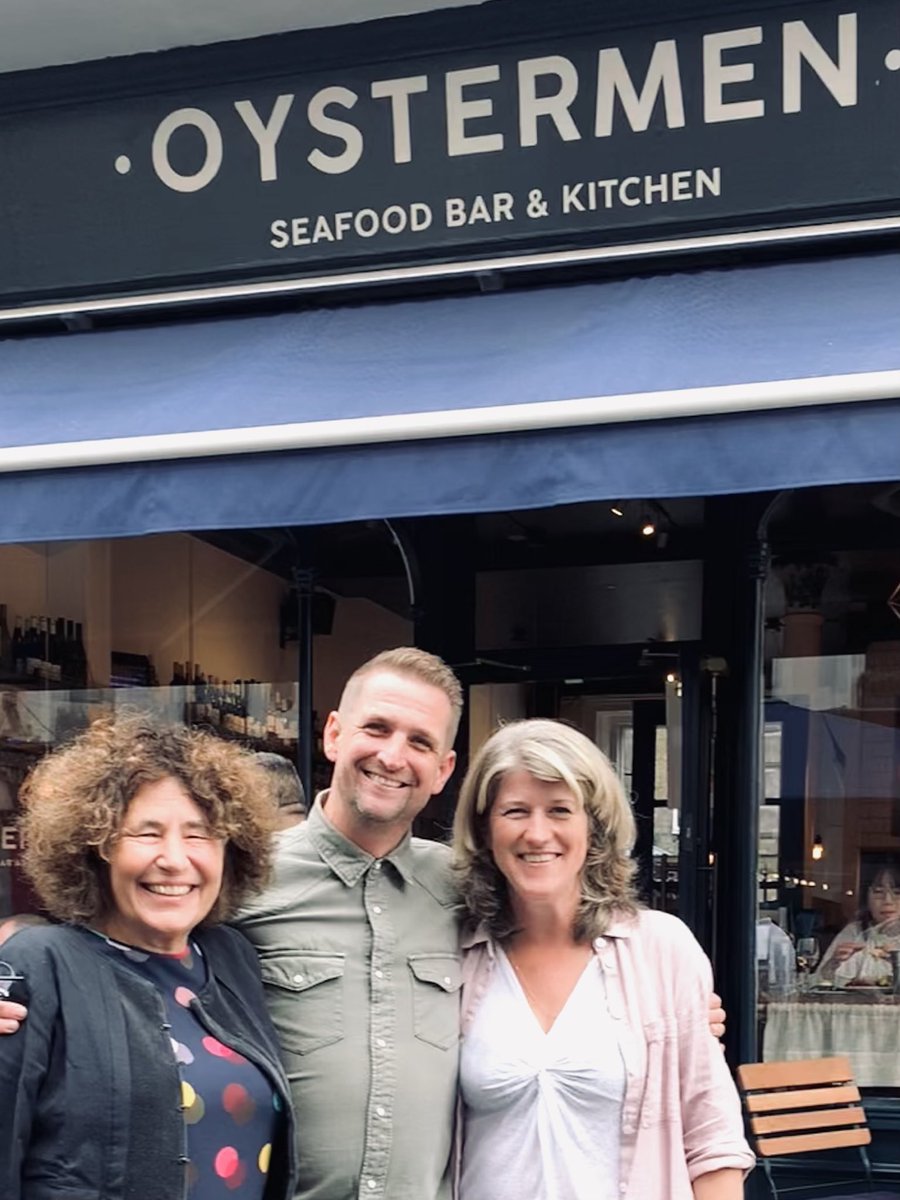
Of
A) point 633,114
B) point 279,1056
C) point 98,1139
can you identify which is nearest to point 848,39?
point 633,114

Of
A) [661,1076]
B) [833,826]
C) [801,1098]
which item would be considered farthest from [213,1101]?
[833,826]

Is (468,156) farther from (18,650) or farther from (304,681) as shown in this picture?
(18,650)

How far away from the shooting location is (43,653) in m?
5.43

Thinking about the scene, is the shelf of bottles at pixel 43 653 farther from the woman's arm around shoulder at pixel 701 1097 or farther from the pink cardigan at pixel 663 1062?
the woman's arm around shoulder at pixel 701 1097

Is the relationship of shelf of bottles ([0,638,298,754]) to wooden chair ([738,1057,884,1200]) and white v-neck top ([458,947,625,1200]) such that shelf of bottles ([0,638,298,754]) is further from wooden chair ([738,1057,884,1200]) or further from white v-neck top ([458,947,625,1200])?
white v-neck top ([458,947,625,1200])

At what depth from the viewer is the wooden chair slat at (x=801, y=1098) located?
4191 mm

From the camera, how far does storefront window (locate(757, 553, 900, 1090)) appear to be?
15.4ft

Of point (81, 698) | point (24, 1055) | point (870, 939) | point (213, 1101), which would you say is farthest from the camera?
point (81, 698)

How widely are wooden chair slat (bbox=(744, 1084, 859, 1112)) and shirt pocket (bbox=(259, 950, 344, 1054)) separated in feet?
8.09

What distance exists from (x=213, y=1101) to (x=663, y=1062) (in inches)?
28.1

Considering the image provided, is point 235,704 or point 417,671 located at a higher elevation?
point 417,671

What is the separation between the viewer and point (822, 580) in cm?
495

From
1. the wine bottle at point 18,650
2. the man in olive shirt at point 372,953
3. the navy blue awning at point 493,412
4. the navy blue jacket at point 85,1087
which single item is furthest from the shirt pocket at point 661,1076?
the wine bottle at point 18,650

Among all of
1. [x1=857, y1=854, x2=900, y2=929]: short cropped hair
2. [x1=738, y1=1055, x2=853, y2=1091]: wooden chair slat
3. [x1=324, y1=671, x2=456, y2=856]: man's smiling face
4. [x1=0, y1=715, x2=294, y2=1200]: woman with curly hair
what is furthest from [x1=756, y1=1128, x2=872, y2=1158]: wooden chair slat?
[x1=0, y1=715, x2=294, y2=1200]: woman with curly hair
